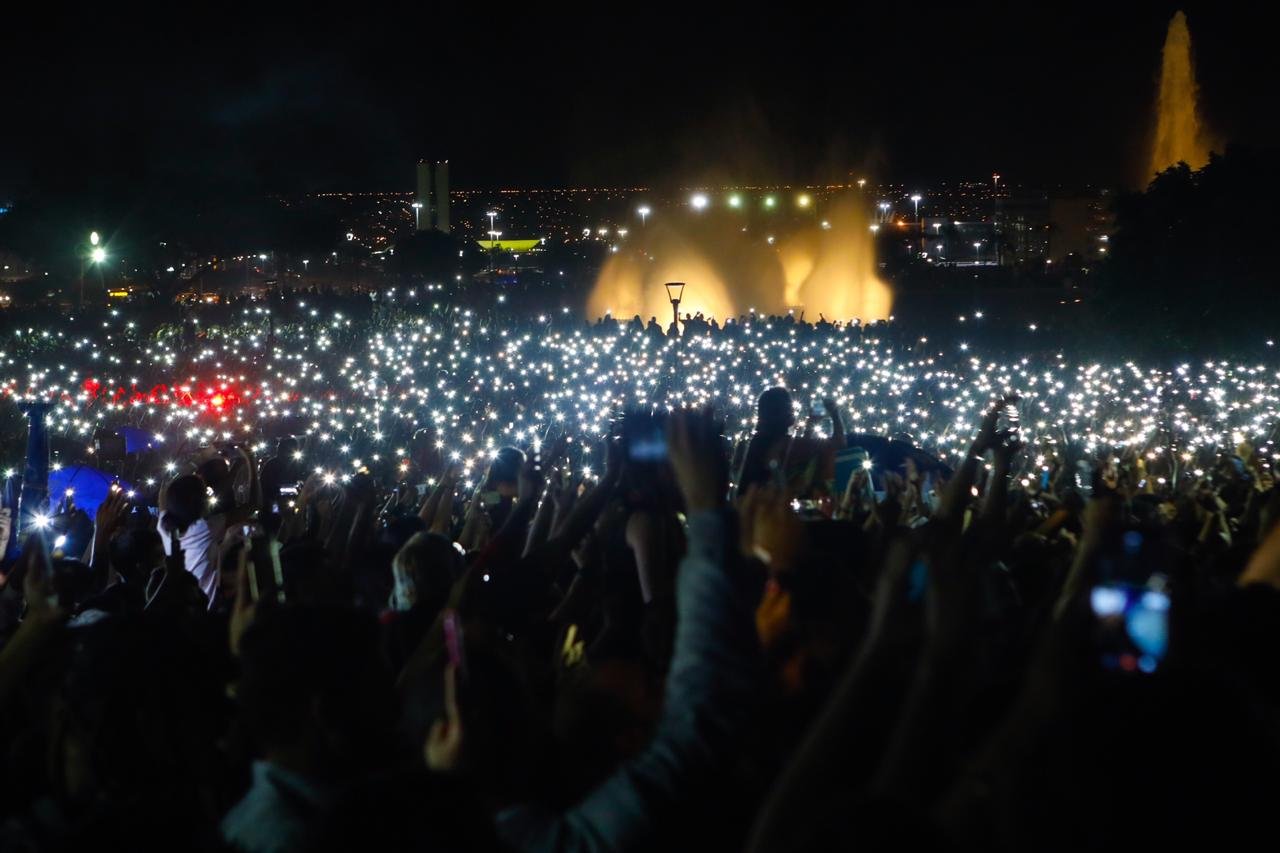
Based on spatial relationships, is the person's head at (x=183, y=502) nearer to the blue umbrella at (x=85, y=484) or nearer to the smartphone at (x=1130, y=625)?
the blue umbrella at (x=85, y=484)

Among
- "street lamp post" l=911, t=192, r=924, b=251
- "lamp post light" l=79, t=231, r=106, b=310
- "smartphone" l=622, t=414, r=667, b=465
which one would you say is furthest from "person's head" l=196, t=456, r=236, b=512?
"street lamp post" l=911, t=192, r=924, b=251

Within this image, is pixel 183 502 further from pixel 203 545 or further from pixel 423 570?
pixel 423 570

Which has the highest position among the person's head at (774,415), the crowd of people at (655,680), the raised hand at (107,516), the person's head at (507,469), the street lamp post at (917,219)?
the street lamp post at (917,219)

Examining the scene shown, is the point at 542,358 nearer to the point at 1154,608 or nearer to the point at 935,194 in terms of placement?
the point at 1154,608

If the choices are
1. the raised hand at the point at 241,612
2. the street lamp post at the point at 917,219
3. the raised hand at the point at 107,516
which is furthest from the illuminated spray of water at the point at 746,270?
the raised hand at the point at 241,612

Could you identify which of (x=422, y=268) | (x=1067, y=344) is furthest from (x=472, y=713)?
(x=422, y=268)
